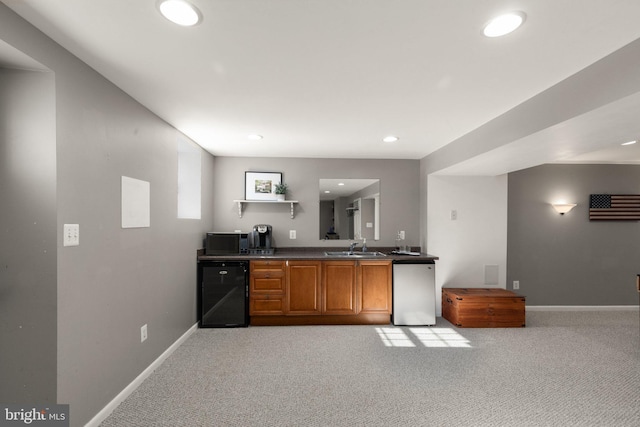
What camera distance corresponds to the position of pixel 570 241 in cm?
466

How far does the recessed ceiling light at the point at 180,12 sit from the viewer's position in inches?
51.6

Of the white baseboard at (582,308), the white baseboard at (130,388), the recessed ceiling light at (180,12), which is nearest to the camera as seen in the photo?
the recessed ceiling light at (180,12)

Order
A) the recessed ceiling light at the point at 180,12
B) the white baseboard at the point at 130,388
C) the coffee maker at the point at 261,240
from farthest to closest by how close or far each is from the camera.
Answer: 1. the coffee maker at the point at 261,240
2. the white baseboard at the point at 130,388
3. the recessed ceiling light at the point at 180,12

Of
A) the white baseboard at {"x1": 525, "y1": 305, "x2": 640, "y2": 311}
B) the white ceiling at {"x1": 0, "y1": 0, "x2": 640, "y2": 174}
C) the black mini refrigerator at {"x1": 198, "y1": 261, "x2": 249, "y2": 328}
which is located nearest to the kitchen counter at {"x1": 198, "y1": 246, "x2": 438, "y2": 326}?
the black mini refrigerator at {"x1": 198, "y1": 261, "x2": 249, "y2": 328}

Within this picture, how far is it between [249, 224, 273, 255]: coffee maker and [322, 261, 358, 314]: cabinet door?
90 cm

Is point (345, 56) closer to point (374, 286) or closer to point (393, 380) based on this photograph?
point (393, 380)

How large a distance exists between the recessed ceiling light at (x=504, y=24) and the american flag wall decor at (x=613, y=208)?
460 centimetres

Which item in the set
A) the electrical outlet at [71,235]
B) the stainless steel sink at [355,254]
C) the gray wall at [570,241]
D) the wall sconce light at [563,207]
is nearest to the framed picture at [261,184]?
the stainless steel sink at [355,254]

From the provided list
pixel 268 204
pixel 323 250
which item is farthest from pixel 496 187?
pixel 268 204

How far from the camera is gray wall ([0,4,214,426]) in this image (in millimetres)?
1576

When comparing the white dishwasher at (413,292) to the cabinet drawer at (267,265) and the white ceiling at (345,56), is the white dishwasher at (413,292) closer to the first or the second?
the cabinet drawer at (267,265)

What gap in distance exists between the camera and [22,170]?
1.58m

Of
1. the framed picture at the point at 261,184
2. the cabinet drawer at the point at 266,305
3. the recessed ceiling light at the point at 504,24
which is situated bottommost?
the cabinet drawer at the point at 266,305

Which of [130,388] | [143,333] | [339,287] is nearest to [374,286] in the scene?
[339,287]
